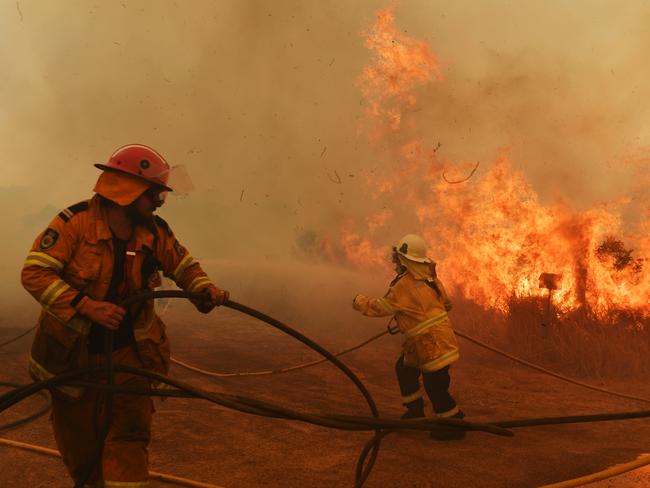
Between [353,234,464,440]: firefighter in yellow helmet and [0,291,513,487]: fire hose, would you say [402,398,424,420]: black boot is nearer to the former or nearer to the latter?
[353,234,464,440]: firefighter in yellow helmet

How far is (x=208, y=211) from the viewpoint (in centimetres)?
5153

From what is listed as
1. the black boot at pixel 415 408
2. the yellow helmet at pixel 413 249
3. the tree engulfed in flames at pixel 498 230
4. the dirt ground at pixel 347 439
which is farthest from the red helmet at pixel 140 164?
the tree engulfed in flames at pixel 498 230

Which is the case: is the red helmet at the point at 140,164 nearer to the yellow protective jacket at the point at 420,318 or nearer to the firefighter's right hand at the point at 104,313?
the firefighter's right hand at the point at 104,313

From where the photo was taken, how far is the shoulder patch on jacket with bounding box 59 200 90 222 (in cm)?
283

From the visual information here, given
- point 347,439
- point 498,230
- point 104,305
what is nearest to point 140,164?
point 104,305

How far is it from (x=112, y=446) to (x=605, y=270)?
376 inches

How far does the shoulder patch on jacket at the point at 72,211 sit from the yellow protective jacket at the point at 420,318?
2.82 metres

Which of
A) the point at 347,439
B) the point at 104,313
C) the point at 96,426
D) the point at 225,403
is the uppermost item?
the point at 104,313

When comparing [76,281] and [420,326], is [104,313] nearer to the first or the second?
[76,281]

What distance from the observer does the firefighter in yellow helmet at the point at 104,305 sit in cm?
270

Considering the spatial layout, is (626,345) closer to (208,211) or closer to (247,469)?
(247,469)

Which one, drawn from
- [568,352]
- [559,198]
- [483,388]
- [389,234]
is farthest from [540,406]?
[389,234]

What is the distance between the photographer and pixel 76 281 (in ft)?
9.28

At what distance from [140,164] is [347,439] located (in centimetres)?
321
